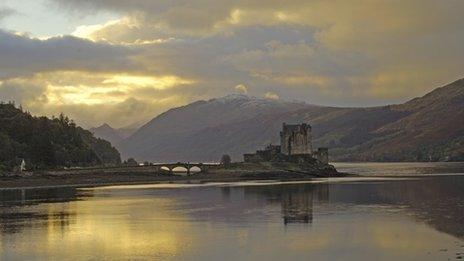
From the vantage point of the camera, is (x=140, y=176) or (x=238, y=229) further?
(x=140, y=176)

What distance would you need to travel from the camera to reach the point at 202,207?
222ft

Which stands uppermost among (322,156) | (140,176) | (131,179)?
(322,156)

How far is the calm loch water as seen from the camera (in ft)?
121

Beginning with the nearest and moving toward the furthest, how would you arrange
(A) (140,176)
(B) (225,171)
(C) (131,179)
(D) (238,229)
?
(D) (238,229) < (C) (131,179) < (A) (140,176) < (B) (225,171)

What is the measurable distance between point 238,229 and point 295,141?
126 metres

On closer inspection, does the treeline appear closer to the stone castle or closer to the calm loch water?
the stone castle

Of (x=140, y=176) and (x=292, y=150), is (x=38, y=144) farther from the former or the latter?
(x=292, y=150)

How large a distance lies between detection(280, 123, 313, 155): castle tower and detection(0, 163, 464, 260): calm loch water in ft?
311

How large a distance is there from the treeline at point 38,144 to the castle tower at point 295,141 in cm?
4443

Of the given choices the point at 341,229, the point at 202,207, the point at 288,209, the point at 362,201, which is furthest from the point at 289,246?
the point at 362,201

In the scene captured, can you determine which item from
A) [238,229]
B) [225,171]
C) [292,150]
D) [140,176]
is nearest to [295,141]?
[292,150]

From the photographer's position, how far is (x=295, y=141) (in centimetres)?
17212

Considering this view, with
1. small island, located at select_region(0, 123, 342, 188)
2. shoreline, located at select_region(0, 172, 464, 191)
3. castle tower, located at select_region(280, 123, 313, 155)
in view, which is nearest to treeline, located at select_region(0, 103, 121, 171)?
small island, located at select_region(0, 123, 342, 188)

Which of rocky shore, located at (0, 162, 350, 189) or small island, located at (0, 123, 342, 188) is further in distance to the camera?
small island, located at (0, 123, 342, 188)
